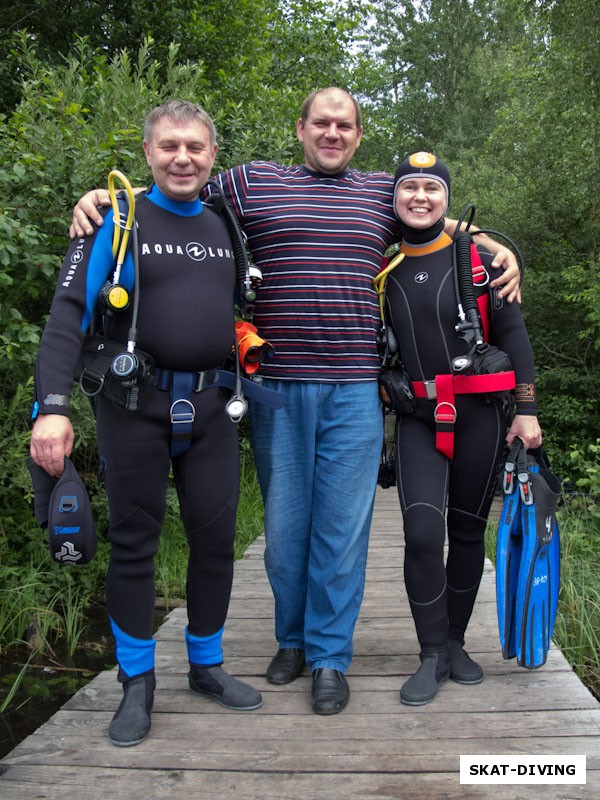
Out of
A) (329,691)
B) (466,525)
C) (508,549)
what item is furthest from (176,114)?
(329,691)

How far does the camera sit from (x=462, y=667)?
9.70 feet

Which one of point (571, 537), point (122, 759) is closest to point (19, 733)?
point (122, 759)

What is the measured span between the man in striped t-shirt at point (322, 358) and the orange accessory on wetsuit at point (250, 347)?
14cm

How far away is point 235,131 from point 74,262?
3.84 m

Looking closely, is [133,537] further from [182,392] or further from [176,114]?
[176,114]

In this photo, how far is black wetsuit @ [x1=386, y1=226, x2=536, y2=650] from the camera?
2.83 m

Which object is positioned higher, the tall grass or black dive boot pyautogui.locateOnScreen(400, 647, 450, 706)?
black dive boot pyautogui.locateOnScreen(400, 647, 450, 706)

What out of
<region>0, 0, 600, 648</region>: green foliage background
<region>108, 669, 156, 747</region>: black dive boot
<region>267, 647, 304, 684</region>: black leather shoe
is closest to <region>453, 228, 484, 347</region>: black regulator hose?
<region>267, 647, 304, 684</region>: black leather shoe

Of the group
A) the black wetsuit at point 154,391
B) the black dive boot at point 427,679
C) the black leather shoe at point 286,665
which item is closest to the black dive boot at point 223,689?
the black leather shoe at point 286,665

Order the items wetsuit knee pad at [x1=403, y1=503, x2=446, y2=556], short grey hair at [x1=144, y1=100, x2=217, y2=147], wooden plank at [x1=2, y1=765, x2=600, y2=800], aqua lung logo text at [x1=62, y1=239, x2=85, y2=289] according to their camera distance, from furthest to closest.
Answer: wetsuit knee pad at [x1=403, y1=503, x2=446, y2=556] < short grey hair at [x1=144, y1=100, x2=217, y2=147] < aqua lung logo text at [x1=62, y1=239, x2=85, y2=289] < wooden plank at [x1=2, y1=765, x2=600, y2=800]

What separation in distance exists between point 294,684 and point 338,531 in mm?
636

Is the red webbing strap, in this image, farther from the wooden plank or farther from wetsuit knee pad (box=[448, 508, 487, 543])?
the wooden plank

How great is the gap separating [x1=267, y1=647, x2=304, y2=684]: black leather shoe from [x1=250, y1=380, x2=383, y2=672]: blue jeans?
0.40ft

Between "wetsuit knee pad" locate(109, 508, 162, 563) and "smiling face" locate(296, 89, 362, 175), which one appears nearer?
"wetsuit knee pad" locate(109, 508, 162, 563)
